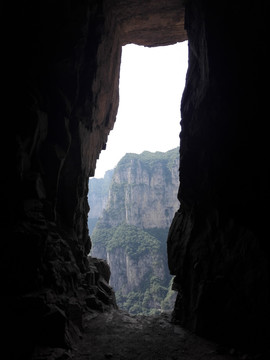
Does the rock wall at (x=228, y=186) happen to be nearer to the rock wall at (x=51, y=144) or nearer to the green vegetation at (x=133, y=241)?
the rock wall at (x=51, y=144)

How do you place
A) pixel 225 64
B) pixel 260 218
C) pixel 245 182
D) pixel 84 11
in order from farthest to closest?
pixel 84 11 < pixel 225 64 < pixel 245 182 < pixel 260 218

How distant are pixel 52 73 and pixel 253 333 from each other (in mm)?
15457

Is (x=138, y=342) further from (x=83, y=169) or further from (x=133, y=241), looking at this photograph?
(x=133, y=241)

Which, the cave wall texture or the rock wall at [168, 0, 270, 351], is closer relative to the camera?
the cave wall texture

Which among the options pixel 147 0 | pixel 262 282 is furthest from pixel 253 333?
pixel 147 0

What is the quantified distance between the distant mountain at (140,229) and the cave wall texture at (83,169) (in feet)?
238

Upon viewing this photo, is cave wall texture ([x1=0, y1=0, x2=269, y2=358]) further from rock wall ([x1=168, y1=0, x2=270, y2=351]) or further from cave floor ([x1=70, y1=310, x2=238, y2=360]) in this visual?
cave floor ([x1=70, y1=310, x2=238, y2=360])

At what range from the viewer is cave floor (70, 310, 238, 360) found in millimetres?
8812

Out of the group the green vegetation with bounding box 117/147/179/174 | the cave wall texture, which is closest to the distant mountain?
the green vegetation with bounding box 117/147/179/174

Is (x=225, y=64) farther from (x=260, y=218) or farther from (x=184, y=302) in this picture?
(x=184, y=302)

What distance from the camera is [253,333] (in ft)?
27.3

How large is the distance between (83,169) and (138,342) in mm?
11341

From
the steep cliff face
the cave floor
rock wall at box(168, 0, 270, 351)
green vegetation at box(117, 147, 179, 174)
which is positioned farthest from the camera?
green vegetation at box(117, 147, 179, 174)

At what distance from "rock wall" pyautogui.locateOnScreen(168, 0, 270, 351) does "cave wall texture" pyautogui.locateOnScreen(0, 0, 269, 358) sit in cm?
5
